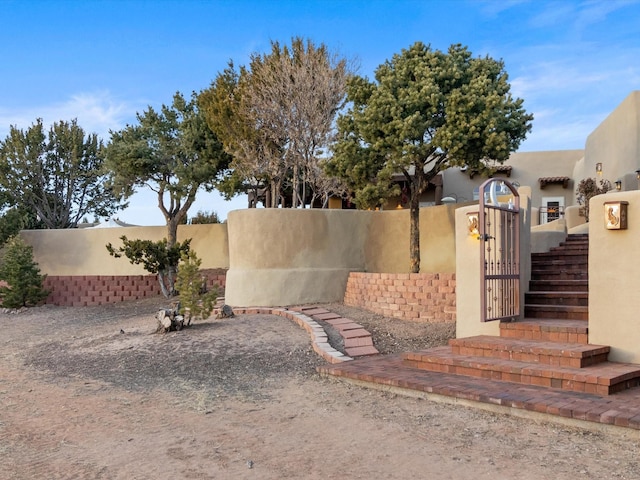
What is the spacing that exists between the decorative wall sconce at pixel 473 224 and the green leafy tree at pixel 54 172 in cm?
1809

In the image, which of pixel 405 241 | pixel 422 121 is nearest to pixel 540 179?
pixel 405 241

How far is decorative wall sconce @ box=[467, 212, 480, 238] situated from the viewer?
773 centimetres

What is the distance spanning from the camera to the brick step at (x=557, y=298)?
7871 millimetres

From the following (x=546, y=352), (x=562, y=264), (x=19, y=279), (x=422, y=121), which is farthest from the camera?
(x=19, y=279)

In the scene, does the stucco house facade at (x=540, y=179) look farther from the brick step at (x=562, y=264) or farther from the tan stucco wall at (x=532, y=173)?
the brick step at (x=562, y=264)

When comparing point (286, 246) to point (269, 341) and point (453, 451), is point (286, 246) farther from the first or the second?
point (453, 451)

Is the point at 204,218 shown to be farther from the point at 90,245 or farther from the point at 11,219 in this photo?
the point at 11,219

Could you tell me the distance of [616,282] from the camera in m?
6.30

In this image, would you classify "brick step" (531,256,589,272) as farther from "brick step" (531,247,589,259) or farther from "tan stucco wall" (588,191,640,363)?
"tan stucco wall" (588,191,640,363)

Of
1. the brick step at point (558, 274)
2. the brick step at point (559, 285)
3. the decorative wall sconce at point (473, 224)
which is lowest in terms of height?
the brick step at point (559, 285)

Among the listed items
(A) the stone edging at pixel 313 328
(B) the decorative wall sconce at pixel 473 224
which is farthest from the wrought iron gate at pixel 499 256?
(A) the stone edging at pixel 313 328

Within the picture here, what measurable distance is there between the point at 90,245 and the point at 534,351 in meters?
16.1

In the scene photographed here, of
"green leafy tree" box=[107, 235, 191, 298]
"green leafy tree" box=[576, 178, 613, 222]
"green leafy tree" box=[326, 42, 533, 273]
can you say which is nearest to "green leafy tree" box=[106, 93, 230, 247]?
"green leafy tree" box=[107, 235, 191, 298]

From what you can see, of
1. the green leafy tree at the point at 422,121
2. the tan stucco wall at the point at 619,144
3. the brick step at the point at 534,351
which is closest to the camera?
the brick step at the point at 534,351
